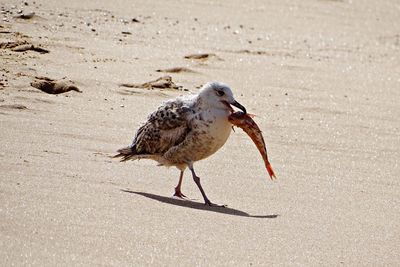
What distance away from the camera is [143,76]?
36.8 ft

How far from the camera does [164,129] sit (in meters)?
8.19

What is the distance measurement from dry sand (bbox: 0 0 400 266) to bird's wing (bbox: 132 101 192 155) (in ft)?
0.89

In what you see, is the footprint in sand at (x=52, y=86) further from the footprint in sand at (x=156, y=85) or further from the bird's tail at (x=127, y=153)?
the bird's tail at (x=127, y=153)

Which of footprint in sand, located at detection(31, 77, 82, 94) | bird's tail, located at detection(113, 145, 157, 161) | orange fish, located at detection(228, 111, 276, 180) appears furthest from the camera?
footprint in sand, located at detection(31, 77, 82, 94)

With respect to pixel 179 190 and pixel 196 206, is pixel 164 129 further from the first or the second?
pixel 196 206

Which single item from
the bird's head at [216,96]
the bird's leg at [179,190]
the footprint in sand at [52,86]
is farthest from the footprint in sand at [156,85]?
the bird's head at [216,96]

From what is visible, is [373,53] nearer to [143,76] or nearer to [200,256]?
[143,76]

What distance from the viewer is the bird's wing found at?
8086 millimetres

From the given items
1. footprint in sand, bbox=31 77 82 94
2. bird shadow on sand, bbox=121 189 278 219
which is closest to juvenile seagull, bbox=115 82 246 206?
bird shadow on sand, bbox=121 189 278 219

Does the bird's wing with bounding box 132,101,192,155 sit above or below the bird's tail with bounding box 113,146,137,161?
above

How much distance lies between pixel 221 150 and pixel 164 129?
1389mm

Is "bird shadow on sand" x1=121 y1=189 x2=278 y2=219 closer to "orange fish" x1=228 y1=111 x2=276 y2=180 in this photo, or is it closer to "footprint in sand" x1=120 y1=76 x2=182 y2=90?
"orange fish" x1=228 y1=111 x2=276 y2=180

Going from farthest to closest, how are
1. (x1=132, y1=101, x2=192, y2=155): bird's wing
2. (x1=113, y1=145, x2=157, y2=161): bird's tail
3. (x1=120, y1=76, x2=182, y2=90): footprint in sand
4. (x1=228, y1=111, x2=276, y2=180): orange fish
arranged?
(x1=120, y1=76, x2=182, y2=90): footprint in sand
(x1=113, y1=145, x2=157, y2=161): bird's tail
(x1=132, y1=101, x2=192, y2=155): bird's wing
(x1=228, y1=111, x2=276, y2=180): orange fish

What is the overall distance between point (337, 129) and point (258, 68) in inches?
82.3
